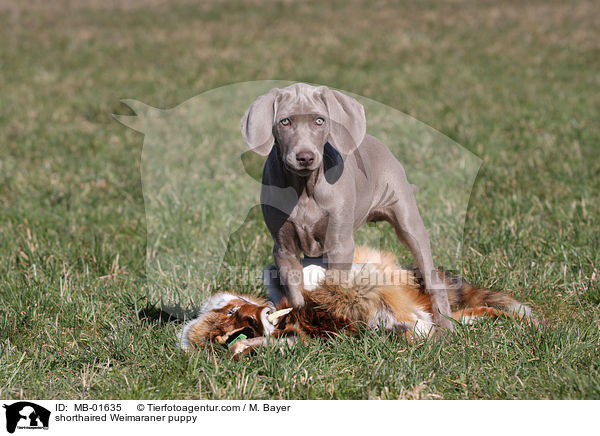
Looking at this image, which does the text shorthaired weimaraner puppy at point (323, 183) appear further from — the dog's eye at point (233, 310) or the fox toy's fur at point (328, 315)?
the dog's eye at point (233, 310)

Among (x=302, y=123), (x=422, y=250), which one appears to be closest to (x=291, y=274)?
(x=422, y=250)

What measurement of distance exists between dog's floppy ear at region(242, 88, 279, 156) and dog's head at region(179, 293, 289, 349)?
74 cm

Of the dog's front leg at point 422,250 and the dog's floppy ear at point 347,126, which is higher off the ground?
the dog's floppy ear at point 347,126

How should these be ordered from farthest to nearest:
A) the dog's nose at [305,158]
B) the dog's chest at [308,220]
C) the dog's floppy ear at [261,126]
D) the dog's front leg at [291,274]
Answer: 1. the dog's front leg at [291,274]
2. the dog's chest at [308,220]
3. the dog's floppy ear at [261,126]
4. the dog's nose at [305,158]

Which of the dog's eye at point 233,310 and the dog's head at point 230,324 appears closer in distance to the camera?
the dog's head at point 230,324

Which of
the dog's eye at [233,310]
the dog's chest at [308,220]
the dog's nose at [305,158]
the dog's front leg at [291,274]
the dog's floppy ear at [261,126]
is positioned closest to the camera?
the dog's nose at [305,158]

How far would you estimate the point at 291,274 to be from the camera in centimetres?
270

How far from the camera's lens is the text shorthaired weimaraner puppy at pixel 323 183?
→ 2.37 meters

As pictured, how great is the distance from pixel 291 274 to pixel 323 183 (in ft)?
1.44
